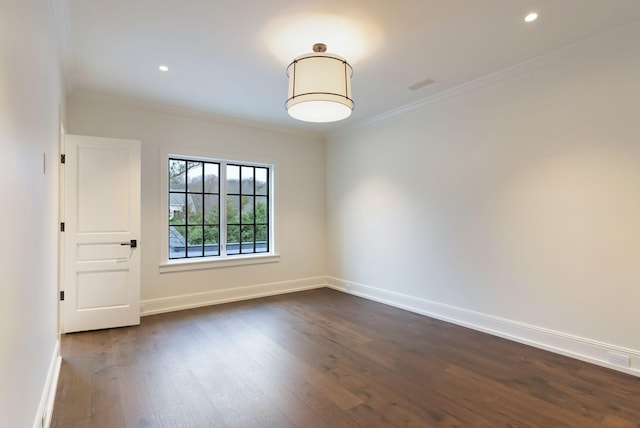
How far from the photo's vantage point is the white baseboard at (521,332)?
2.82m

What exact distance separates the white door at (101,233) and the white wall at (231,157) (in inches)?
17.6

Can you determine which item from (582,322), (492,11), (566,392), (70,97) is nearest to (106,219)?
(70,97)

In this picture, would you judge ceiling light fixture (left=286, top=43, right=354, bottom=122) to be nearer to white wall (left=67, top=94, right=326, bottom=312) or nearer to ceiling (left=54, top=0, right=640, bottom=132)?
ceiling (left=54, top=0, right=640, bottom=132)

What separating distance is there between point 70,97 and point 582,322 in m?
6.02

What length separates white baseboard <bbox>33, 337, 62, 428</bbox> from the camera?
73.2 inches

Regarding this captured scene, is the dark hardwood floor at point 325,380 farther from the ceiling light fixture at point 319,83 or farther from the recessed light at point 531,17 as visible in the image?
the recessed light at point 531,17

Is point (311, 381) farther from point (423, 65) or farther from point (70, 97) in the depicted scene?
point (70, 97)

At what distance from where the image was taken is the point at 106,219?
152 inches

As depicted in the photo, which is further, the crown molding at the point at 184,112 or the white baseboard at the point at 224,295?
the white baseboard at the point at 224,295

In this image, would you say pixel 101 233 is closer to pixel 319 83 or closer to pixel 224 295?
pixel 224 295

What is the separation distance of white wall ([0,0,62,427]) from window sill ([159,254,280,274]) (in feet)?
7.03

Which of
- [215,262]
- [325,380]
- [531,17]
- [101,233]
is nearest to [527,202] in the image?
[531,17]

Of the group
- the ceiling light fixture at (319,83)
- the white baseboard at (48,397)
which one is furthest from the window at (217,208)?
the ceiling light fixture at (319,83)

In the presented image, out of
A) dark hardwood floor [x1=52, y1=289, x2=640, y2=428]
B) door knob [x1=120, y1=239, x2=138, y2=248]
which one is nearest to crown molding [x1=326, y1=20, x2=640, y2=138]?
dark hardwood floor [x1=52, y1=289, x2=640, y2=428]
